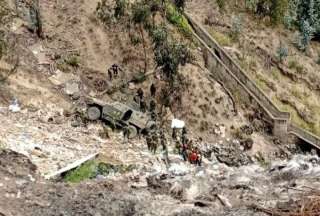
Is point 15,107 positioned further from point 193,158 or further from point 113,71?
point 193,158

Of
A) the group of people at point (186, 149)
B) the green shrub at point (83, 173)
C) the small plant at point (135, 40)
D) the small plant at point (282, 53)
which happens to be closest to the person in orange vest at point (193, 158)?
the group of people at point (186, 149)

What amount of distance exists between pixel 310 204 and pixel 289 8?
1804 centimetres

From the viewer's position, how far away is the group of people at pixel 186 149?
2400 cm

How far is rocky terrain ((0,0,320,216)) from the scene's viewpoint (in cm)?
1834

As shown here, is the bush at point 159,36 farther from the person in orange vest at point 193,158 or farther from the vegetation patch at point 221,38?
the person in orange vest at point 193,158

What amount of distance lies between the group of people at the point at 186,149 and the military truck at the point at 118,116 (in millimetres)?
1146

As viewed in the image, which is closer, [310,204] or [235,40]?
[310,204]

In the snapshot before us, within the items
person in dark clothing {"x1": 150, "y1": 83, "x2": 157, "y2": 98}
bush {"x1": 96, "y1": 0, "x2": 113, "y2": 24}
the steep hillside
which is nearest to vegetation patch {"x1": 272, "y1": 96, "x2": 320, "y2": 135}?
the steep hillside

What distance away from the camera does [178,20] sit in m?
29.9

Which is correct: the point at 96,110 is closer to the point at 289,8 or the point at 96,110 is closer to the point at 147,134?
the point at 147,134

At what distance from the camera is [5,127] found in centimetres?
2236

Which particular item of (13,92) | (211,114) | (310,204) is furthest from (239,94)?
(310,204)

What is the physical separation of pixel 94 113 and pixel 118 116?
79 centimetres

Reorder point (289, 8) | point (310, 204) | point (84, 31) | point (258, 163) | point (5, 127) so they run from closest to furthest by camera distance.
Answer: point (310, 204), point (5, 127), point (258, 163), point (84, 31), point (289, 8)
